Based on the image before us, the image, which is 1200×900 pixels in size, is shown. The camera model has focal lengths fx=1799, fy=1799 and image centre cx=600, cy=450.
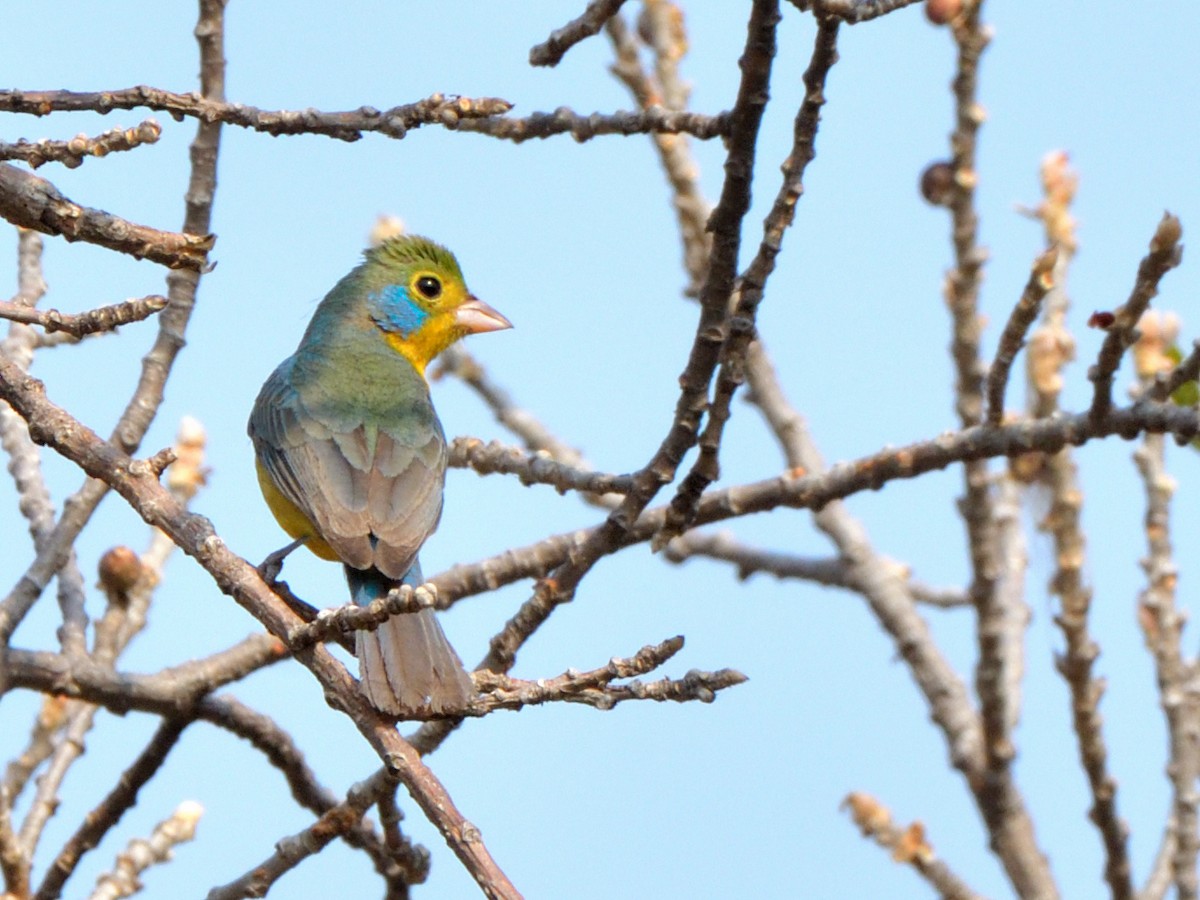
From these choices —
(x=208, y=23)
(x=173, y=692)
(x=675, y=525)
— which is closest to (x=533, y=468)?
(x=675, y=525)

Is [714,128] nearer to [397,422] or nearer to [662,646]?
[662,646]

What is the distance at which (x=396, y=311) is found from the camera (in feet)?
22.9

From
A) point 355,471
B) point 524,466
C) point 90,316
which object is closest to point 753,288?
point 524,466

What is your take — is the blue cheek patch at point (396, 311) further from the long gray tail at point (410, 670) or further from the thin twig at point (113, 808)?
the long gray tail at point (410, 670)

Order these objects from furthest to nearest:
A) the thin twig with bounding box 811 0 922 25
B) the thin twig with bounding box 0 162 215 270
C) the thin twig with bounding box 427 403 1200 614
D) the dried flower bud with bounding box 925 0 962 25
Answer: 1. the dried flower bud with bounding box 925 0 962 25
2. the thin twig with bounding box 427 403 1200 614
3. the thin twig with bounding box 811 0 922 25
4. the thin twig with bounding box 0 162 215 270

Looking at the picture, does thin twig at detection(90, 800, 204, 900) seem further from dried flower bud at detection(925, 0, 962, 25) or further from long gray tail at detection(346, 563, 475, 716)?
dried flower bud at detection(925, 0, 962, 25)

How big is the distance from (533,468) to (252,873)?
1469 millimetres

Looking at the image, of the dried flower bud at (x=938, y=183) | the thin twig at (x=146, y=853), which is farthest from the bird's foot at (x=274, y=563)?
the dried flower bud at (x=938, y=183)

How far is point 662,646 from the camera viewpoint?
286 cm

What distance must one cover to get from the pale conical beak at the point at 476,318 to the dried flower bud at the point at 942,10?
1957mm

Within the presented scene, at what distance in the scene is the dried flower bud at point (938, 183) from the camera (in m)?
5.90

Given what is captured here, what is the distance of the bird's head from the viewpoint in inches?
273

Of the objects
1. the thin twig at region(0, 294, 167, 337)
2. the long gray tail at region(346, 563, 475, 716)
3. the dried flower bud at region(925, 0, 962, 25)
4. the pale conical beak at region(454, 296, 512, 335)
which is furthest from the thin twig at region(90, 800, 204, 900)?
the dried flower bud at region(925, 0, 962, 25)

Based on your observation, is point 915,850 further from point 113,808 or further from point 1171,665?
point 113,808
